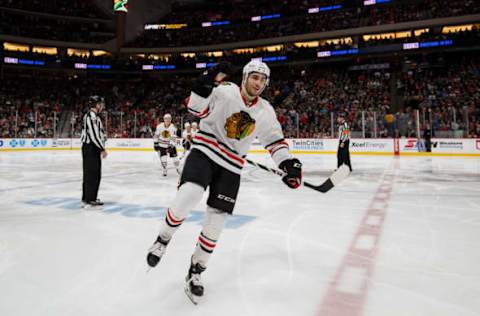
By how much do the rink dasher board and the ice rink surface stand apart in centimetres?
1130

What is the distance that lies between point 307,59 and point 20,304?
92.5 ft

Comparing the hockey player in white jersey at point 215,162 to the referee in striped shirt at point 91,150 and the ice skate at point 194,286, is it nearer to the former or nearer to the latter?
the ice skate at point 194,286

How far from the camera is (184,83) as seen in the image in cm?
3291

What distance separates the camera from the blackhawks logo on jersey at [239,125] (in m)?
2.24

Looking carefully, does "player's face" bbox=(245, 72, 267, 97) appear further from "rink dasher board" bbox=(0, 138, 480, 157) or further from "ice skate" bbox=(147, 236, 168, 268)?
"rink dasher board" bbox=(0, 138, 480, 157)

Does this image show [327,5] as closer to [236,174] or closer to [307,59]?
[307,59]

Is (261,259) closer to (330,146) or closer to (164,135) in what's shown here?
(164,135)

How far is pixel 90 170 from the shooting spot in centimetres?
495

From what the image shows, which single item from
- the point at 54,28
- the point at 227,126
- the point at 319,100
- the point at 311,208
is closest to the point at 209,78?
the point at 227,126

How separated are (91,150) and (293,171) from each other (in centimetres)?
361

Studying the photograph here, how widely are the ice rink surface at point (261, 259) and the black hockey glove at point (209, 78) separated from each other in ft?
4.21

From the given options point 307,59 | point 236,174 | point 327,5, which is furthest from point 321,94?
point 236,174

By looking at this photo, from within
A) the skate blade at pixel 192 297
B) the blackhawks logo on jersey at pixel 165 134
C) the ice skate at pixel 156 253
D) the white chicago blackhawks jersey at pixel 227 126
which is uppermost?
the blackhawks logo on jersey at pixel 165 134

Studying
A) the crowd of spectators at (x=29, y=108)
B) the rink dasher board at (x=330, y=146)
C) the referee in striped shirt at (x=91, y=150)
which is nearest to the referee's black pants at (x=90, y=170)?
the referee in striped shirt at (x=91, y=150)
